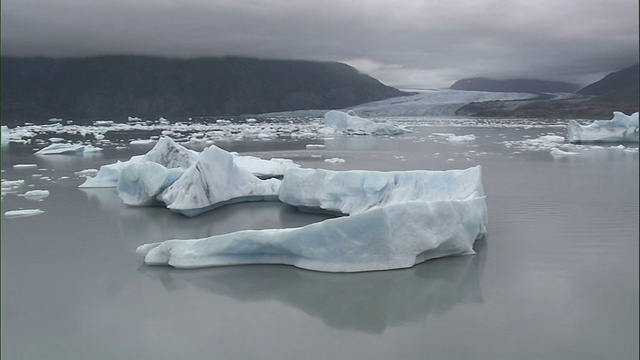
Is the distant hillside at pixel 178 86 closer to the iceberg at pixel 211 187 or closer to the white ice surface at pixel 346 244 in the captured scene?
the iceberg at pixel 211 187

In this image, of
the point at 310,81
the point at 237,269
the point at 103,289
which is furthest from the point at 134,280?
the point at 310,81

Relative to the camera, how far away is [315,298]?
3.50 metres

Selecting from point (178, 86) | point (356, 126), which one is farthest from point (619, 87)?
point (178, 86)

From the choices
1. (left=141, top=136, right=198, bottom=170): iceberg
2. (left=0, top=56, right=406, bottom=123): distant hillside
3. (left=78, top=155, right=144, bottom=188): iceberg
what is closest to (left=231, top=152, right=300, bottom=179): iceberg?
(left=141, top=136, right=198, bottom=170): iceberg

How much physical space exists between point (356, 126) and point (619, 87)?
36.4 m

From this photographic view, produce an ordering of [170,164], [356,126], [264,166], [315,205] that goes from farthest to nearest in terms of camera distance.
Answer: [356,126]
[264,166]
[170,164]
[315,205]

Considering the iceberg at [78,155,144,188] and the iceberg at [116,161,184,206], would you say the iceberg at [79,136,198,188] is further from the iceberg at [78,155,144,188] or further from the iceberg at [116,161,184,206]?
the iceberg at [116,161,184,206]

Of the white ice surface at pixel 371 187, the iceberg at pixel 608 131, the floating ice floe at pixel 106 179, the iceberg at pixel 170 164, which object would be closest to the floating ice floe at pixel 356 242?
the white ice surface at pixel 371 187

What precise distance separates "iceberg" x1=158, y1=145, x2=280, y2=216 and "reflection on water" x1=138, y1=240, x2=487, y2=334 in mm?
1750

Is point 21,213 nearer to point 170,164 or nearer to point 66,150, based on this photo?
point 170,164

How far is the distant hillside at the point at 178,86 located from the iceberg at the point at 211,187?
52041 millimetres

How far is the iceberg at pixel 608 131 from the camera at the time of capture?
14.5 m

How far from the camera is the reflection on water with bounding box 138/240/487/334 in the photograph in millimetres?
3293

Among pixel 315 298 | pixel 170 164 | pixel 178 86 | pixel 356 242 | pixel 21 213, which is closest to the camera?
pixel 315 298
